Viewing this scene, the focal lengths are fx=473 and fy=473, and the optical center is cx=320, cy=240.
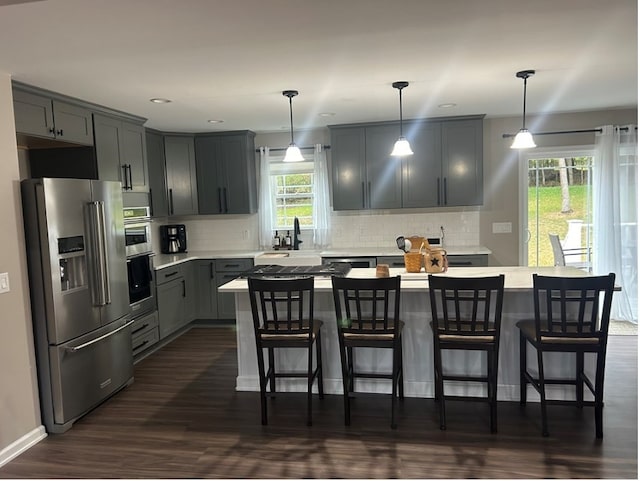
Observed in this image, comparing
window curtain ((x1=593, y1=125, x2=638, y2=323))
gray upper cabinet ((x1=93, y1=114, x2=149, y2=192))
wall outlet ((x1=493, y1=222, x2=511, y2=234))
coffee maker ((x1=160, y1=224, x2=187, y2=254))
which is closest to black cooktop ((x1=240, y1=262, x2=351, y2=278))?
gray upper cabinet ((x1=93, y1=114, x2=149, y2=192))

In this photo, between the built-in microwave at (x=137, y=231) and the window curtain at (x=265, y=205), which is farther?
the window curtain at (x=265, y=205)

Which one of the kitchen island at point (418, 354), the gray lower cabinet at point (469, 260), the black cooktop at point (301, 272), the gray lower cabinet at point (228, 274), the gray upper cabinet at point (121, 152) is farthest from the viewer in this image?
the gray lower cabinet at point (228, 274)

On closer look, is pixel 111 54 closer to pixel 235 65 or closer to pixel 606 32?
pixel 235 65

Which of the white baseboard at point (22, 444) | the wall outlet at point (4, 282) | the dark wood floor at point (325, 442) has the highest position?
the wall outlet at point (4, 282)

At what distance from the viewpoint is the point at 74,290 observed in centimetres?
330

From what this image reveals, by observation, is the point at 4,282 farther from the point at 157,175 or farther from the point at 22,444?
the point at 157,175

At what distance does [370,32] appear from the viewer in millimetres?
2520

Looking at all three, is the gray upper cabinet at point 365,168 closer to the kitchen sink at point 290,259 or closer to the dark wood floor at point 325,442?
the kitchen sink at point 290,259

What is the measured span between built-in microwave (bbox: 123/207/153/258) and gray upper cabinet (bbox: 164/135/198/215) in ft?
3.10

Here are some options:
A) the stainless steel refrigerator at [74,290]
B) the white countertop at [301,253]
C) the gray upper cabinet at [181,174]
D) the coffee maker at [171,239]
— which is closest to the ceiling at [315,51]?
the stainless steel refrigerator at [74,290]

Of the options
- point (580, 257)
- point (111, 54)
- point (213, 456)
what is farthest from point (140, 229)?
point (580, 257)

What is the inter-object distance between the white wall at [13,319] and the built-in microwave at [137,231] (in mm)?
1325

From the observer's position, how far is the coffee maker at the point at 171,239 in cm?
602

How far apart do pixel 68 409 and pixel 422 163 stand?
13.8ft
